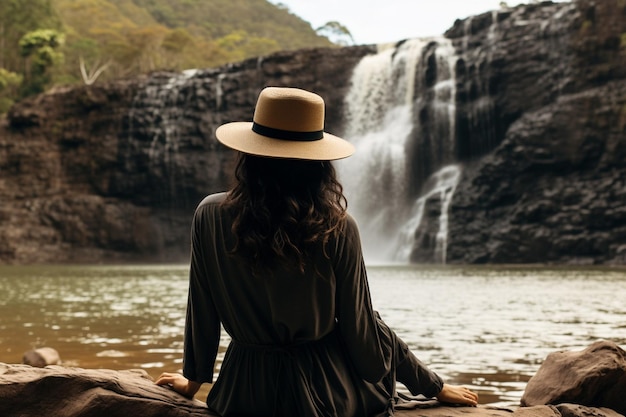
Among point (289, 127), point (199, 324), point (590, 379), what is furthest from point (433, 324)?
point (289, 127)

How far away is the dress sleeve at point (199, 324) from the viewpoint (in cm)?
306

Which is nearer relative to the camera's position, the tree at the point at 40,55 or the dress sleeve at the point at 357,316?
the dress sleeve at the point at 357,316

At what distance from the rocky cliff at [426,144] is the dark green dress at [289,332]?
1128 inches

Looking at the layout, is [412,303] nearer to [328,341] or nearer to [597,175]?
[328,341]

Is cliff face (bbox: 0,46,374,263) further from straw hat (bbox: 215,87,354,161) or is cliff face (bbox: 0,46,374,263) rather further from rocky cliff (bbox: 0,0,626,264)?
straw hat (bbox: 215,87,354,161)

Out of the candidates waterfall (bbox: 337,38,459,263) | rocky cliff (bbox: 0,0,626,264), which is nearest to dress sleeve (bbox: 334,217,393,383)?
rocky cliff (bbox: 0,0,626,264)

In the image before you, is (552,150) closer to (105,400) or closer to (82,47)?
(105,400)

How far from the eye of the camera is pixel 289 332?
2.94 m

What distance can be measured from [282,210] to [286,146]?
0.24m

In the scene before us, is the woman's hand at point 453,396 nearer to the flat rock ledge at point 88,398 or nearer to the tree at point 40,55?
the flat rock ledge at point 88,398

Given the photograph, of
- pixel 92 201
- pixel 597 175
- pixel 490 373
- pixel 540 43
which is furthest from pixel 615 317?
pixel 92 201

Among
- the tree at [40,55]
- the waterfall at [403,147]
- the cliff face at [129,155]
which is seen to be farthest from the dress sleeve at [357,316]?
the tree at [40,55]

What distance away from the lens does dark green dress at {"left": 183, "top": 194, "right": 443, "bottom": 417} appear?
288 cm

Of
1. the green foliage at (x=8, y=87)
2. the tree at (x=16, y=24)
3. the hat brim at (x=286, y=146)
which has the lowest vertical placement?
the hat brim at (x=286, y=146)
